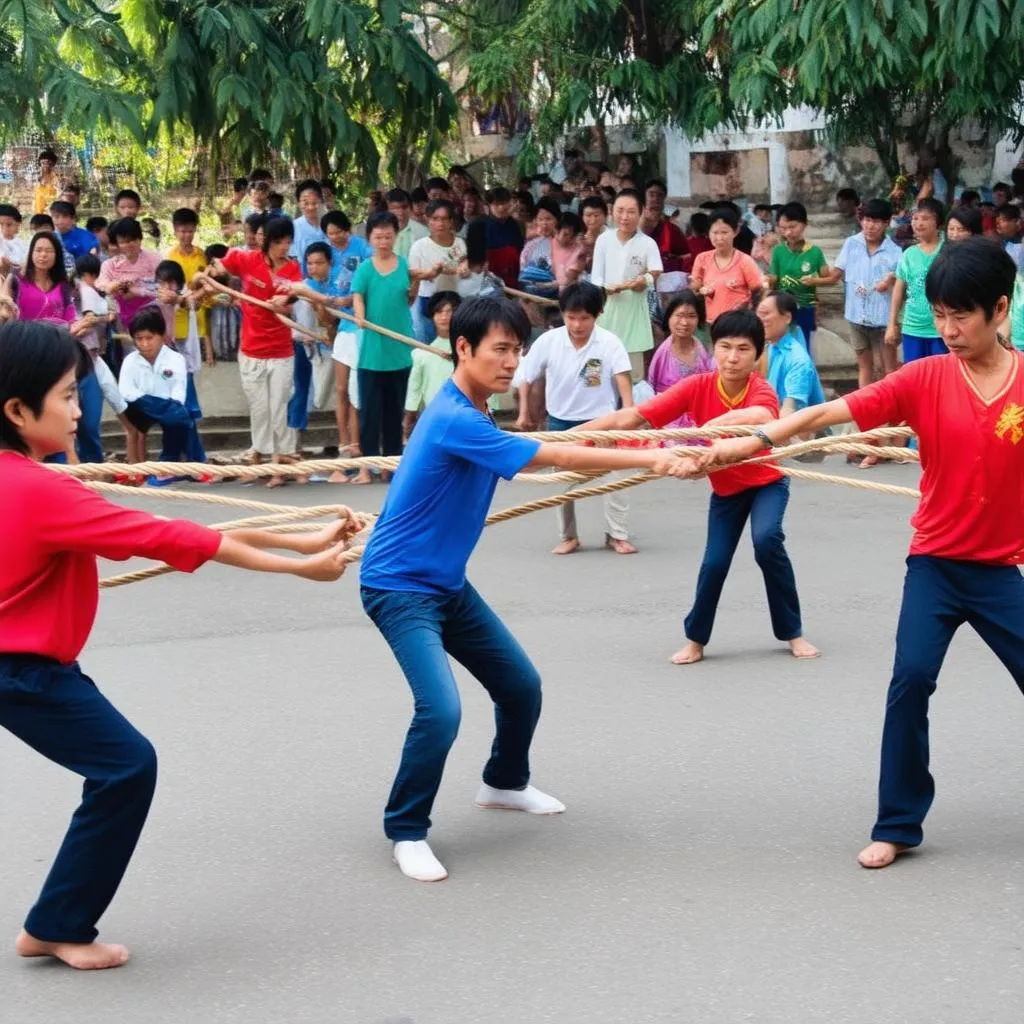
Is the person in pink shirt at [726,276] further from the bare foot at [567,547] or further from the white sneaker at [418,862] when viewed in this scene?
the white sneaker at [418,862]

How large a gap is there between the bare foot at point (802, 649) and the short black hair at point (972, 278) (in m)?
2.67

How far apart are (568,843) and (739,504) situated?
239cm

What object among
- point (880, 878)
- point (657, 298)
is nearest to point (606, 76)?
point (657, 298)

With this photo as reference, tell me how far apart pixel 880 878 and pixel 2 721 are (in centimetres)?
228

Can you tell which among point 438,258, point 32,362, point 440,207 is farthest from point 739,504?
point 440,207

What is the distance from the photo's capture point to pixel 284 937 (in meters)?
4.31

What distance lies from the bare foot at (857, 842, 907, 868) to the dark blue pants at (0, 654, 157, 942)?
190 cm

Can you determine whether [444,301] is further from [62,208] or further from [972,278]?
[972,278]

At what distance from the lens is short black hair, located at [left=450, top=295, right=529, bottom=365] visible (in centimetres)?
476

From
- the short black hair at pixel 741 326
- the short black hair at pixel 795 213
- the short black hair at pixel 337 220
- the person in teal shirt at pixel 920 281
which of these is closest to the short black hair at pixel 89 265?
the short black hair at pixel 337 220

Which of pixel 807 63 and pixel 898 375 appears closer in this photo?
pixel 898 375

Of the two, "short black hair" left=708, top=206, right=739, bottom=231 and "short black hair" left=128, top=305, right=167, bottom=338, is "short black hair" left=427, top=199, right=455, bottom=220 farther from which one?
"short black hair" left=128, top=305, right=167, bottom=338

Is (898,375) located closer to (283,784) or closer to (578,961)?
(578,961)

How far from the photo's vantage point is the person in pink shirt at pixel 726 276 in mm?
11523
